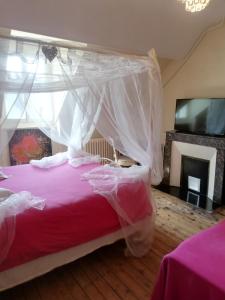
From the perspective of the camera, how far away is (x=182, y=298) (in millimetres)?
1347

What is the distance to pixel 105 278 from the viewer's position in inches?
89.2

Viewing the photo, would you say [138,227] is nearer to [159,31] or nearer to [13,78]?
[13,78]

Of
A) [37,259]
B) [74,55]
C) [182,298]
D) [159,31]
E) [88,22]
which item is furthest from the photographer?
[159,31]

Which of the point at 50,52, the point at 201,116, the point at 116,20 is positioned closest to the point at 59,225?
the point at 50,52

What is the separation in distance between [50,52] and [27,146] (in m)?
2.48

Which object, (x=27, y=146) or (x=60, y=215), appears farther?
(x=27, y=146)

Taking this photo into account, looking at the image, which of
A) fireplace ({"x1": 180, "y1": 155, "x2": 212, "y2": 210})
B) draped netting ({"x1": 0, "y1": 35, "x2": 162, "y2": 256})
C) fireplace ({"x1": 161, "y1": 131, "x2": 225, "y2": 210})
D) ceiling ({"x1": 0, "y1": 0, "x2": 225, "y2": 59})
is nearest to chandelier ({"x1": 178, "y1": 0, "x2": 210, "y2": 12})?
draped netting ({"x1": 0, "y1": 35, "x2": 162, "y2": 256})

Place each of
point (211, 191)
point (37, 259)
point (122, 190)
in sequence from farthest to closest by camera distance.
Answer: point (211, 191), point (122, 190), point (37, 259)

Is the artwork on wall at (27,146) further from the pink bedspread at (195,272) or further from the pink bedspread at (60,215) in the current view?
the pink bedspread at (195,272)

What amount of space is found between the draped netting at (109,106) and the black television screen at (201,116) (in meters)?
1.60

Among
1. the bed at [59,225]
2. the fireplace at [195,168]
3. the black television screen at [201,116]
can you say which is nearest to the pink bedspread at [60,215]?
the bed at [59,225]

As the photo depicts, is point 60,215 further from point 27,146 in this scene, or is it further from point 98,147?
point 98,147

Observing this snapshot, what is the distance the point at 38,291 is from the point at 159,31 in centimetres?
351

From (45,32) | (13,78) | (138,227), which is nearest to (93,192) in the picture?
(138,227)
